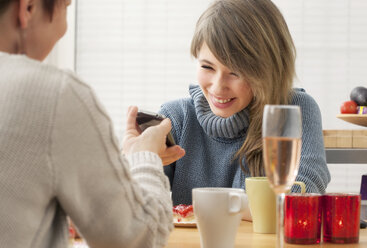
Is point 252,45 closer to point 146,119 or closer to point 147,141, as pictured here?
point 146,119

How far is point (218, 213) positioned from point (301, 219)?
19cm

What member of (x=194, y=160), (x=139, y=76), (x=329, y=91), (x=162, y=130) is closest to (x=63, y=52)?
(x=139, y=76)

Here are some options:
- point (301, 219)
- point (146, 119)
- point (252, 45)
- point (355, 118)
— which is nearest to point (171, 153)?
point (146, 119)

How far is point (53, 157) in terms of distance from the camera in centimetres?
74

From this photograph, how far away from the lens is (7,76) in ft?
2.49

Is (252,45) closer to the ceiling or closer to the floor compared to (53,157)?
closer to the ceiling

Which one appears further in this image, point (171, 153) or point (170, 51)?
point (170, 51)

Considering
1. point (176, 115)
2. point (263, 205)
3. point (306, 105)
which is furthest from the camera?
point (176, 115)

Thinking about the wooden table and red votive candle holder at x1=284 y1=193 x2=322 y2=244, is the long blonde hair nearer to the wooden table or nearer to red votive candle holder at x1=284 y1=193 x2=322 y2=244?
the wooden table

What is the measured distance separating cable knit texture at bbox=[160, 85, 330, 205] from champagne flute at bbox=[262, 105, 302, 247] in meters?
0.89

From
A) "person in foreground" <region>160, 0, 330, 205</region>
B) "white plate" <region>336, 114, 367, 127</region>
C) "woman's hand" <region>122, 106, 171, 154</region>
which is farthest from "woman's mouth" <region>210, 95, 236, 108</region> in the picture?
"white plate" <region>336, 114, 367, 127</region>

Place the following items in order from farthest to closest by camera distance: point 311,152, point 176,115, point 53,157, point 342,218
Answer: point 176,115
point 311,152
point 342,218
point 53,157

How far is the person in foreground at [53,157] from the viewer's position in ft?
2.43

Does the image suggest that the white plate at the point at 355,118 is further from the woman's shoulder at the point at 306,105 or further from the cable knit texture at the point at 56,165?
Answer: the cable knit texture at the point at 56,165
